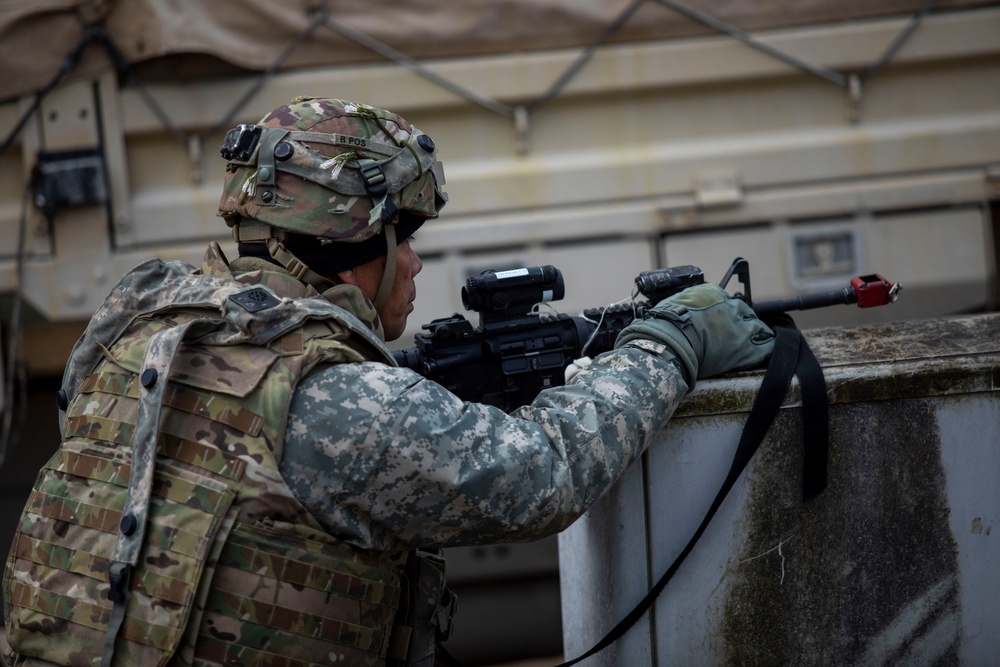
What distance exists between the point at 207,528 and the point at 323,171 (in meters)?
0.64

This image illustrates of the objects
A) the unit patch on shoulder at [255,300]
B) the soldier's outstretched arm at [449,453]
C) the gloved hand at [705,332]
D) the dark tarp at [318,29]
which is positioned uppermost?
the dark tarp at [318,29]

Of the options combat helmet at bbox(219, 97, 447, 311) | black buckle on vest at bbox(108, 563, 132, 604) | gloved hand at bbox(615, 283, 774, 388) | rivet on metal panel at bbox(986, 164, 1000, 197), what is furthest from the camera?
rivet on metal panel at bbox(986, 164, 1000, 197)

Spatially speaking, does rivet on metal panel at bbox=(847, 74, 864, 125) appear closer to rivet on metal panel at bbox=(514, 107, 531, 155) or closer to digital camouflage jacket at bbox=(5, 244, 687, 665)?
rivet on metal panel at bbox=(514, 107, 531, 155)

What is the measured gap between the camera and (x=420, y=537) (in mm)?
1615

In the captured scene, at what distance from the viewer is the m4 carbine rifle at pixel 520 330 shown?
6.84 feet

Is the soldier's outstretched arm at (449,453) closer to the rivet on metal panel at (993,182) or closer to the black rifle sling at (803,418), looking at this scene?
the black rifle sling at (803,418)

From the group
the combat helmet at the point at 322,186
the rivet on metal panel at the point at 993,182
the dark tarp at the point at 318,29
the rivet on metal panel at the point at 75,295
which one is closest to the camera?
the combat helmet at the point at 322,186

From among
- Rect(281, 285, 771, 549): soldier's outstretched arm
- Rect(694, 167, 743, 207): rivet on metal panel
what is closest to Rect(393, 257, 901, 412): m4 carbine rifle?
Rect(281, 285, 771, 549): soldier's outstretched arm

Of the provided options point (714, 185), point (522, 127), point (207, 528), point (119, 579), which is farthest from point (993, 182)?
point (119, 579)

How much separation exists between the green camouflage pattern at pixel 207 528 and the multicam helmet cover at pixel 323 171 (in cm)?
18

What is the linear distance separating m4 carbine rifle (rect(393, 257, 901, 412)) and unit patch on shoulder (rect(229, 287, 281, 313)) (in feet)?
1.71

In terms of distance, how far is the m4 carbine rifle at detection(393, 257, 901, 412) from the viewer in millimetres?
2086

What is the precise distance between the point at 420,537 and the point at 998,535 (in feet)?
3.73

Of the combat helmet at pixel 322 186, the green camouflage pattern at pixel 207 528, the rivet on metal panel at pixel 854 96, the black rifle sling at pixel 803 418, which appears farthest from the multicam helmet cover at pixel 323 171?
the rivet on metal panel at pixel 854 96
